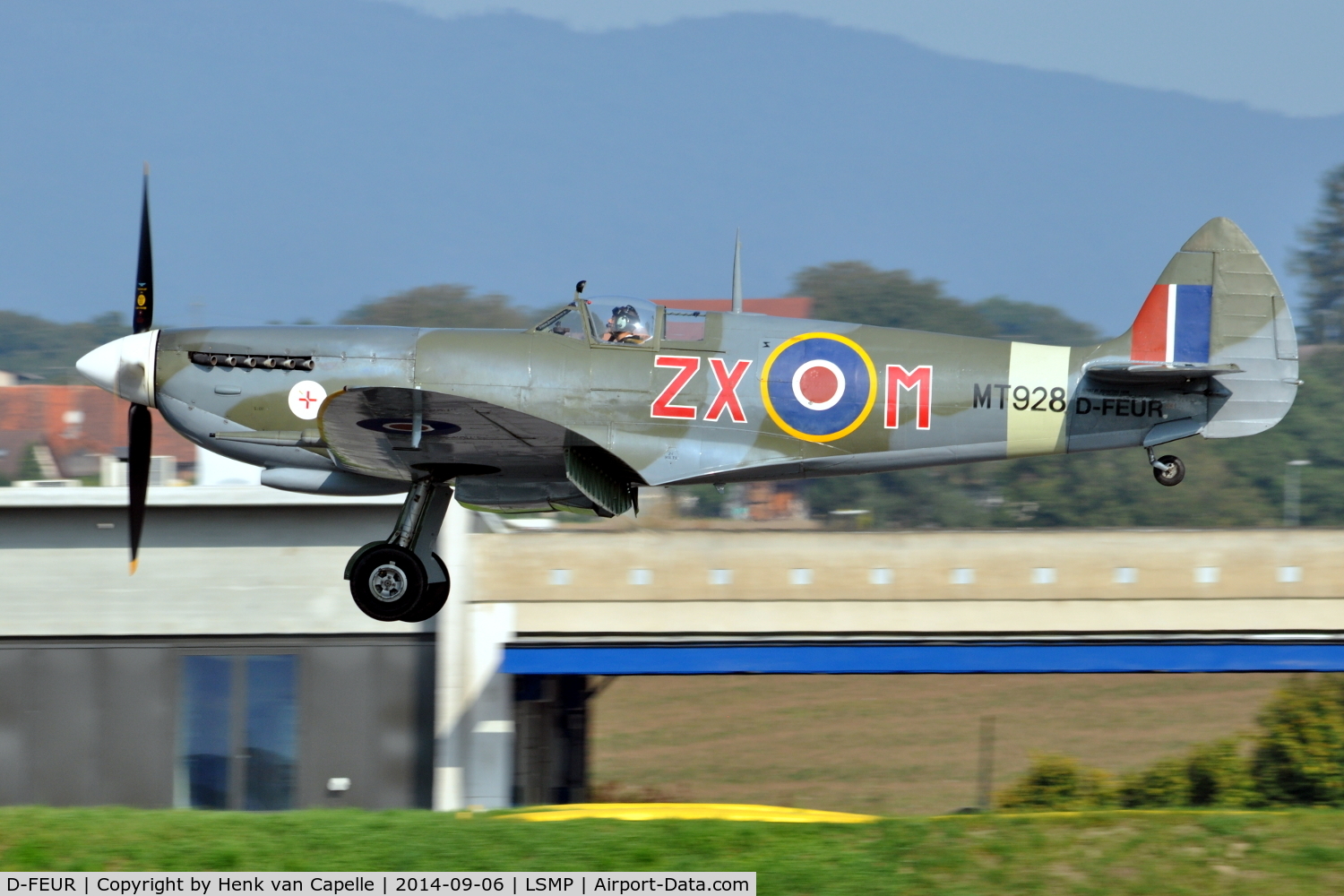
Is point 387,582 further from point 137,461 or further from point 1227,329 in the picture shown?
point 1227,329

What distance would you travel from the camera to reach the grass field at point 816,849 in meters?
10.6

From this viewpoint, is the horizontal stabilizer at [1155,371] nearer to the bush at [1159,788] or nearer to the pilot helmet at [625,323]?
the pilot helmet at [625,323]

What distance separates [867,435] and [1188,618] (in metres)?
8.70

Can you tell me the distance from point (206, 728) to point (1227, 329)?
1194 cm

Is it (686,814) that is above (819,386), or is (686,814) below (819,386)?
below

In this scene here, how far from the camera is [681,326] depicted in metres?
10.1

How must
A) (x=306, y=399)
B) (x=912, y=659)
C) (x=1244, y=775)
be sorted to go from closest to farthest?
(x=306, y=399), (x=912, y=659), (x=1244, y=775)

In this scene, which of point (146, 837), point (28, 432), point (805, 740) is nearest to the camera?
point (146, 837)

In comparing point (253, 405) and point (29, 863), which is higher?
point (253, 405)

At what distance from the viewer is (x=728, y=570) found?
17094 mm

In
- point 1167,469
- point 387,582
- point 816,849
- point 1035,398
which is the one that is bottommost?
point 816,849

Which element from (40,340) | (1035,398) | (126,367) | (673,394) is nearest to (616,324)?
(673,394)

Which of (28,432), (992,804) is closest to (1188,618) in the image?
(992,804)

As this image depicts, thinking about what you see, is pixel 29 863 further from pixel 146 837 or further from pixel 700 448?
pixel 700 448
